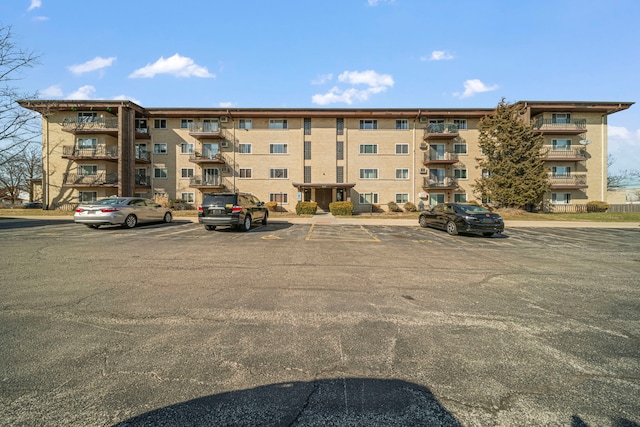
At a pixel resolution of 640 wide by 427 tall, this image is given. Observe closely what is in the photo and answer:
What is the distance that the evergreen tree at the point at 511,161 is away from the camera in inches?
1098

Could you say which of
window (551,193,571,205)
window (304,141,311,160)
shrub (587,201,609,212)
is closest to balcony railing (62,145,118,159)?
window (304,141,311,160)

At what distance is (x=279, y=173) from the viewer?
3391 cm

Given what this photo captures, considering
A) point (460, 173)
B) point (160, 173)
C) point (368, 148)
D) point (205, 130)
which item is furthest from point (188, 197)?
point (460, 173)

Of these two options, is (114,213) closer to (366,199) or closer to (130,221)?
(130,221)

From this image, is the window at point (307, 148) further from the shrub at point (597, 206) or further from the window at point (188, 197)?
the shrub at point (597, 206)

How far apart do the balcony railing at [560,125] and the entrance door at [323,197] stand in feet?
82.1

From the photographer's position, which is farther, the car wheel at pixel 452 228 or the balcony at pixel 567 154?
the balcony at pixel 567 154

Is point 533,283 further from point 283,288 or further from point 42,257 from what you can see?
point 42,257

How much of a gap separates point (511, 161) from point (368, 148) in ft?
50.6

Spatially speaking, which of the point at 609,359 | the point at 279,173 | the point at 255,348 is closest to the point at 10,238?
the point at 255,348

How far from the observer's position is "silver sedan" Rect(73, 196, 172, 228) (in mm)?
12484

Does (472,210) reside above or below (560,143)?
below

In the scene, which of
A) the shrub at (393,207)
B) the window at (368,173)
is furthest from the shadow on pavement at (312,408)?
the window at (368,173)

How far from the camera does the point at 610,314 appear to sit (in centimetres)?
395
